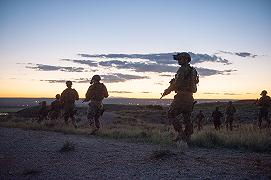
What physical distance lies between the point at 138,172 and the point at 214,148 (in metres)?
3.65

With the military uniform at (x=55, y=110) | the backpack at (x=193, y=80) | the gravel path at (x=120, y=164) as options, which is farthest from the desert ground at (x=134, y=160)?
the military uniform at (x=55, y=110)

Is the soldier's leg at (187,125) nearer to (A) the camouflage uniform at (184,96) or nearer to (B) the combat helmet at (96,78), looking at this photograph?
(A) the camouflage uniform at (184,96)

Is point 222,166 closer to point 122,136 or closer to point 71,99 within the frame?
point 122,136

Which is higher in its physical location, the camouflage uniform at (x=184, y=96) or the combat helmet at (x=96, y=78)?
the combat helmet at (x=96, y=78)

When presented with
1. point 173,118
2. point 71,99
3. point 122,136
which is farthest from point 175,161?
point 71,99

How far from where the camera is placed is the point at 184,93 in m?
9.00

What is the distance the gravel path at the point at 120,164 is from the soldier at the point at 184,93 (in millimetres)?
1070

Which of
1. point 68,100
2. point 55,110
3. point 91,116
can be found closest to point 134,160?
point 91,116

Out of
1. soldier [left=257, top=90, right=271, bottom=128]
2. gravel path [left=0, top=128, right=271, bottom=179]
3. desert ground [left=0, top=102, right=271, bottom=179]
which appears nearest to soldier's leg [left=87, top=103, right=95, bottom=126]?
desert ground [left=0, top=102, right=271, bottom=179]

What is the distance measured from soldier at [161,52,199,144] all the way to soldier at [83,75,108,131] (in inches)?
214

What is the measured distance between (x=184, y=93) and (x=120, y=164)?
116 inches

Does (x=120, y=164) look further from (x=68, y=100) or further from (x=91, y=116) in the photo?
(x=68, y=100)

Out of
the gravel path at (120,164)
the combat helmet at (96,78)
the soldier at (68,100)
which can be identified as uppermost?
the combat helmet at (96,78)

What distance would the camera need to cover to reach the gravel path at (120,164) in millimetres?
5918
